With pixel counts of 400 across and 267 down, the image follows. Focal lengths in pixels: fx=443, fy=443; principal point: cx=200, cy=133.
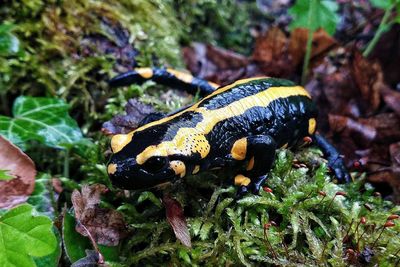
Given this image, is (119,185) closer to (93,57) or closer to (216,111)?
(216,111)

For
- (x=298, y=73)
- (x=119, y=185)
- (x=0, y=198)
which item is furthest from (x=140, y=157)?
(x=298, y=73)

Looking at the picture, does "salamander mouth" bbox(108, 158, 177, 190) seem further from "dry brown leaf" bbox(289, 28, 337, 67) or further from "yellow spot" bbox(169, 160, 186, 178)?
"dry brown leaf" bbox(289, 28, 337, 67)

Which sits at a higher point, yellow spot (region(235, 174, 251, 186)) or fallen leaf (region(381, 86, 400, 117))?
fallen leaf (region(381, 86, 400, 117))

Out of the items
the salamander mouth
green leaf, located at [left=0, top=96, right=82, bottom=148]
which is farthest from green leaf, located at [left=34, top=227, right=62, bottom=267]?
green leaf, located at [left=0, top=96, right=82, bottom=148]

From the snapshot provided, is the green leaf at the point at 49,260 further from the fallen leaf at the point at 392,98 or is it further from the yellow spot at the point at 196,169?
the fallen leaf at the point at 392,98

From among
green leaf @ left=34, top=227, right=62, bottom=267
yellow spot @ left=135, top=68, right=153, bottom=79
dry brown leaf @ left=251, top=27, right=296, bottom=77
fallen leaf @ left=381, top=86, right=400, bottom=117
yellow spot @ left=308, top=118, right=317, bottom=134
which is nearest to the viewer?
green leaf @ left=34, top=227, right=62, bottom=267

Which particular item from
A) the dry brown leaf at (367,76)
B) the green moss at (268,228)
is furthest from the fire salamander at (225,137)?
the dry brown leaf at (367,76)

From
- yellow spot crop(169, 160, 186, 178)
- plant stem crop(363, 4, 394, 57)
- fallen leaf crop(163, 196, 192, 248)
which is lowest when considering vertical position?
fallen leaf crop(163, 196, 192, 248)
